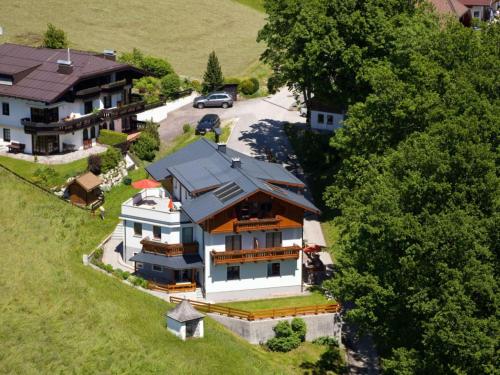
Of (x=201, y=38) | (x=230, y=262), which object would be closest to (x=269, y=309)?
(x=230, y=262)

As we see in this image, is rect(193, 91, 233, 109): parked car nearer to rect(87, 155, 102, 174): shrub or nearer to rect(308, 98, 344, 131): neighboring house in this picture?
rect(308, 98, 344, 131): neighboring house

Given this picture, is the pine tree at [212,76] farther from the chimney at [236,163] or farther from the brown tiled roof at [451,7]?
the chimney at [236,163]

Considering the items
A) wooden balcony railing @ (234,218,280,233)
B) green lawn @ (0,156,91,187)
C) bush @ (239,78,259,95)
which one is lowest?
wooden balcony railing @ (234,218,280,233)

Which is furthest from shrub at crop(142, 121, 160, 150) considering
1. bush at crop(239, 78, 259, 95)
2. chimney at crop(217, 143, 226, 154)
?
bush at crop(239, 78, 259, 95)

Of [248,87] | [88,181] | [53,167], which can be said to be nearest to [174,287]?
[88,181]

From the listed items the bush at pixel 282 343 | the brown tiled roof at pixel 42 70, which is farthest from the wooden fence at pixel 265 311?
the brown tiled roof at pixel 42 70

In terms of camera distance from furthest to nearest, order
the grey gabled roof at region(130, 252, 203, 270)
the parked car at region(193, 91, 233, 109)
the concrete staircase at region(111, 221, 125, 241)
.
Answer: the parked car at region(193, 91, 233, 109), the concrete staircase at region(111, 221, 125, 241), the grey gabled roof at region(130, 252, 203, 270)

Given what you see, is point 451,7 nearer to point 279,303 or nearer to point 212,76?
point 212,76
